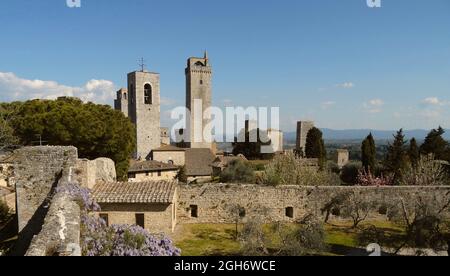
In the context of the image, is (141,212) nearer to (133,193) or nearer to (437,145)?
(133,193)

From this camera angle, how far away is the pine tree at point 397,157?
92.0 feet

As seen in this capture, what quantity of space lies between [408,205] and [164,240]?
16.6m

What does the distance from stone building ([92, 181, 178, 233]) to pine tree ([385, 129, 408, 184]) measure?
71.2 feet

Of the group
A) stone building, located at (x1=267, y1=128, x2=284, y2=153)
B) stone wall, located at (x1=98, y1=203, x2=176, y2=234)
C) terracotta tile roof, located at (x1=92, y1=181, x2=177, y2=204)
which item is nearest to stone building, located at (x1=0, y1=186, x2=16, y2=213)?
terracotta tile roof, located at (x1=92, y1=181, x2=177, y2=204)

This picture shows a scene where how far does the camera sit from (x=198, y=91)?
5884cm

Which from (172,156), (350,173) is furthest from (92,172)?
(350,173)

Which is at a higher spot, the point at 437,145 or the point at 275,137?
the point at 275,137

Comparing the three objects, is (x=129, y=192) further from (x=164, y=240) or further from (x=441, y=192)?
(x=441, y=192)

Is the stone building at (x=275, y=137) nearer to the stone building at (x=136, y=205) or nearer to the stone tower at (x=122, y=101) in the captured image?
the stone tower at (x=122, y=101)

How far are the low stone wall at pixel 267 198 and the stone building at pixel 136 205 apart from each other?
3413 mm

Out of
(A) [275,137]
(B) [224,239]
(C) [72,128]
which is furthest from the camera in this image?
(A) [275,137]

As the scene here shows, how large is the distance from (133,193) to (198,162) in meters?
25.1
